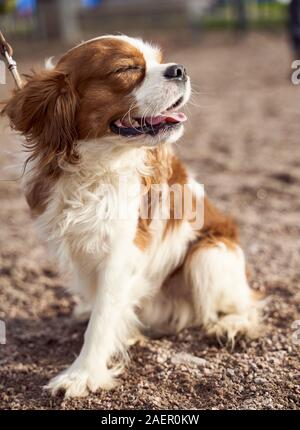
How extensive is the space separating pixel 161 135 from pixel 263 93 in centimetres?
839

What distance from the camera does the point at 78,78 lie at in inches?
121

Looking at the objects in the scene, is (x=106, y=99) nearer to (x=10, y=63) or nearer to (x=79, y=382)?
(x=10, y=63)

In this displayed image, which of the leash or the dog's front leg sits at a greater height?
the leash

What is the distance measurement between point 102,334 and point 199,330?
73 cm

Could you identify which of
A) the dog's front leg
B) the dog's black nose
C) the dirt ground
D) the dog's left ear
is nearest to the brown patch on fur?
the dog's left ear

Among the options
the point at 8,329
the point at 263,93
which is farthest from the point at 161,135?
the point at 263,93

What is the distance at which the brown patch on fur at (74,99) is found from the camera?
3.01m

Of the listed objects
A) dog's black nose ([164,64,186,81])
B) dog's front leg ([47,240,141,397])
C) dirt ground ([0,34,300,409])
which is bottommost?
dirt ground ([0,34,300,409])

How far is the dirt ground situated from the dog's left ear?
0.35 m

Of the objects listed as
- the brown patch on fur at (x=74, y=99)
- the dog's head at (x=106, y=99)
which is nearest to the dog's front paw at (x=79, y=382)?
the brown patch on fur at (x=74, y=99)

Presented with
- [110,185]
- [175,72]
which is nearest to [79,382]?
[110,185]

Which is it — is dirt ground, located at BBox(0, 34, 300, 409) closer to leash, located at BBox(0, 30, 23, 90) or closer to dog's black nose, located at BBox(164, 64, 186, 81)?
leash, located at BBox(0, 30, 23, 90)

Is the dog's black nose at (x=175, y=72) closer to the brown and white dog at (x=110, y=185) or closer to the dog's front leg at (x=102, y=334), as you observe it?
the brown and white dog at (x=110, y=185)

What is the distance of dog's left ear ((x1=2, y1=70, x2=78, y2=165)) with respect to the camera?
306 cm
